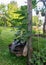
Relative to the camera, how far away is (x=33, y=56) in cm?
327

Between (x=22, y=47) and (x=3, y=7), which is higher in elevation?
(x=3, y=7)

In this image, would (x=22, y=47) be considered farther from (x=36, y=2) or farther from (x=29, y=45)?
(x=36, y=2)

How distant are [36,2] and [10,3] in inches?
41.2

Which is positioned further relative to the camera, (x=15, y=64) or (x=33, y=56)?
(x=15, y=64)

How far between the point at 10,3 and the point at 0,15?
52 cm

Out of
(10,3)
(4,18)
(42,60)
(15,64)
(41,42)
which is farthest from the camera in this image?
(10,3)

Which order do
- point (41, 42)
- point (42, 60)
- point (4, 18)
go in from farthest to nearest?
point (4, 18)
point (41, 42)
point (42, 60)

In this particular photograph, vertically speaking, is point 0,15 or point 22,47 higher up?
point 0,15

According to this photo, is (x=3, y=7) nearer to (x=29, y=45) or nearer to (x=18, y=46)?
(x=18, y=46)

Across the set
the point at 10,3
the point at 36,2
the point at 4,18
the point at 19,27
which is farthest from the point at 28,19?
the point at 10,3

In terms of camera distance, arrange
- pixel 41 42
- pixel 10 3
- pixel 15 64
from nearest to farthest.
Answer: pixel 15 64 < pixel 41 42 < pixel 10 3

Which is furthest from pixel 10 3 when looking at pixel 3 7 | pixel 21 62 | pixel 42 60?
pixel 42 60

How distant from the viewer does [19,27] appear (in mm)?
3389

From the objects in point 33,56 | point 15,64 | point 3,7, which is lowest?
point 15,64
